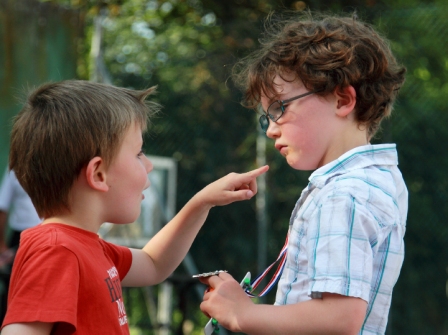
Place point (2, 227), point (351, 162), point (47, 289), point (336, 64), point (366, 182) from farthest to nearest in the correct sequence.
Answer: point (2, 227), point (336, 64), point (351, 162), point (366, 182), point (47, 289)

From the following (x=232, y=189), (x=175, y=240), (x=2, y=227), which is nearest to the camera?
(x=232, y=189)

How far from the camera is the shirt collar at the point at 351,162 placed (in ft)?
6.14

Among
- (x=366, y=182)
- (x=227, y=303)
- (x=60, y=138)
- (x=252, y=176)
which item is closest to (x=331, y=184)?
(x=366, y=182)

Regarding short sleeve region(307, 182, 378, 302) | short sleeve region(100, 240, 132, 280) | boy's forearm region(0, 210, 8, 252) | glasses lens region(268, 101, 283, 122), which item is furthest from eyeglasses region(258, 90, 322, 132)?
boy's forearm region(0, 210, 8, 252)

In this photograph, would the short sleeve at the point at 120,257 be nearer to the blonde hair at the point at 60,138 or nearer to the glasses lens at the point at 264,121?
the blonde hair at the point at 60,138

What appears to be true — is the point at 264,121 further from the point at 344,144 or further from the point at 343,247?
the point at 343,247

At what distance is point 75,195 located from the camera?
187cm

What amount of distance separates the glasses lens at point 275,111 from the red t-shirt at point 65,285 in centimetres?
65

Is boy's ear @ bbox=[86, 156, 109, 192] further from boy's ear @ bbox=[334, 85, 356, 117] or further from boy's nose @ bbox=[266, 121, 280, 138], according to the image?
boy's ear @ bbox=[334, 85, 356, 117]

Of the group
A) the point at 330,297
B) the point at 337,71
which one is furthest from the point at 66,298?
the point at 337,71

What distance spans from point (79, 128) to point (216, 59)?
4497 millimetres

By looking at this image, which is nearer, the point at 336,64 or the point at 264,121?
the point at 336,64

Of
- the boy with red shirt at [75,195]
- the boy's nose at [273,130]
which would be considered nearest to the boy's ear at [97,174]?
the boy with red shirt at [75,195]

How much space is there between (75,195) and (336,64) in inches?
33.6
